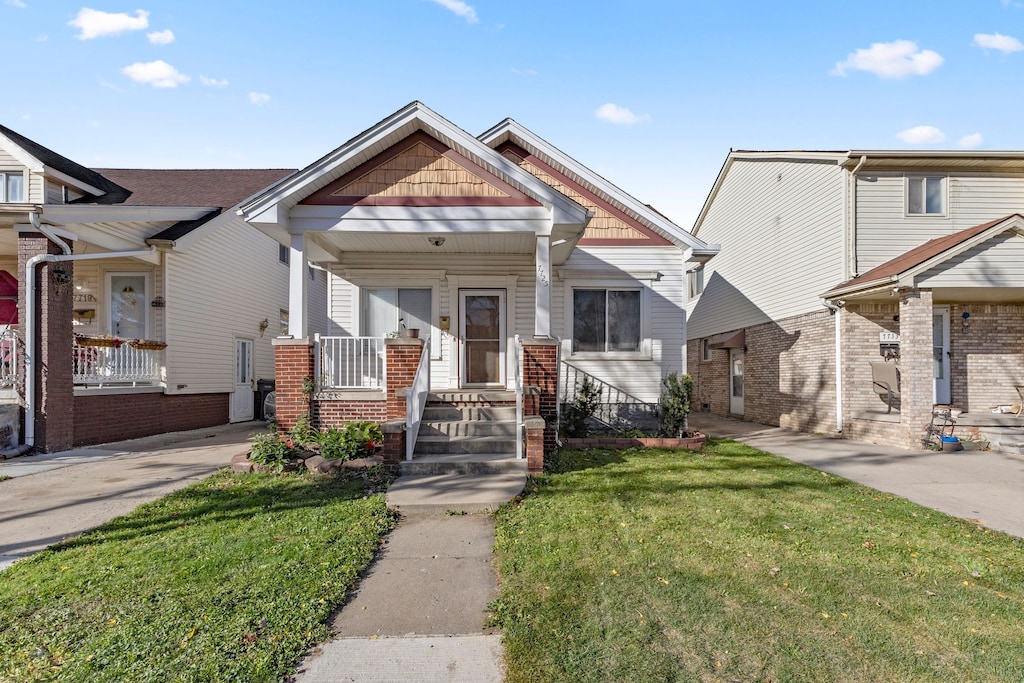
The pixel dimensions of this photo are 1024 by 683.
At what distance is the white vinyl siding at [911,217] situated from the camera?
38.0 ft

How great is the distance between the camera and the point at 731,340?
16.2m

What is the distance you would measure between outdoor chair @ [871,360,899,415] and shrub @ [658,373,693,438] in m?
4.14

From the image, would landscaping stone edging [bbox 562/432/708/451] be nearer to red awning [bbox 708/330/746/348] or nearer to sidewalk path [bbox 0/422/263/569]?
sidewalk path [bbox 0/422/263/569]

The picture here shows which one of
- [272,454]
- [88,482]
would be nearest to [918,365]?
[272,454]

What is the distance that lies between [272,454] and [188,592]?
150 inches

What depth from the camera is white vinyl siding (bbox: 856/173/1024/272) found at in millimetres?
11586

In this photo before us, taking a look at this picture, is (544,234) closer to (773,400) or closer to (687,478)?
(687,478)

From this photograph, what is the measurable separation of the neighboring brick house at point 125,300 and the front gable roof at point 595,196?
7351mm

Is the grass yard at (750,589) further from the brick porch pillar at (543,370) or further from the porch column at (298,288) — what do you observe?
the porch column at (298,288)

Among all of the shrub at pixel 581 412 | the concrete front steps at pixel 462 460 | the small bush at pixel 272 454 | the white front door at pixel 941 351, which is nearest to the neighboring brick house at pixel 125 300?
the small bush at pixel 272 454

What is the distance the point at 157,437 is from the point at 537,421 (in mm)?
8891

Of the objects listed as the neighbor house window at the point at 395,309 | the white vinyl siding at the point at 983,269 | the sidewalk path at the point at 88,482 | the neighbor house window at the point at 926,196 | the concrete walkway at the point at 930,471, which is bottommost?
the concrete walkway at the point at 930,471

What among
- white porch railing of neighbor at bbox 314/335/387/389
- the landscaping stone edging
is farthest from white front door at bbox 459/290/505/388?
the landscaping stone edging

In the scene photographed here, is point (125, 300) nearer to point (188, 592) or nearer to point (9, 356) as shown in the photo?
point (9, 356)
